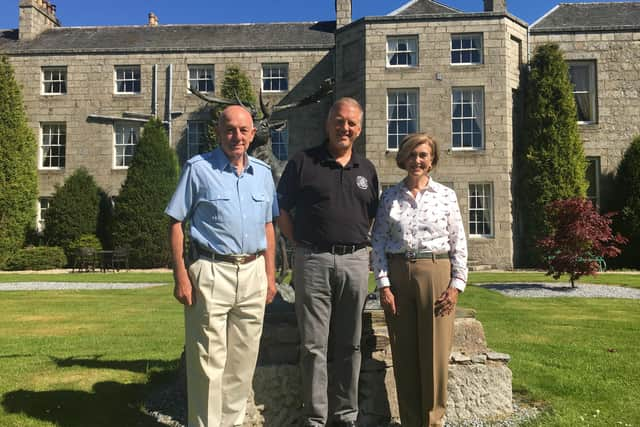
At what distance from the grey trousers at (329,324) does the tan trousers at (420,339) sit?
0.72 feet

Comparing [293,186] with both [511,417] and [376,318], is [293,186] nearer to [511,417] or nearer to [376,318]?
[376,318]

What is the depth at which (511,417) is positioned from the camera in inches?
142

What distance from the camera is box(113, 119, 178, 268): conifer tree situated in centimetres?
1709

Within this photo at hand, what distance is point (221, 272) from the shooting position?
286 cm

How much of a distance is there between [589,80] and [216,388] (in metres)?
18.7

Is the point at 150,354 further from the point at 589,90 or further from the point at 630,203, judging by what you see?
the point at 589,90

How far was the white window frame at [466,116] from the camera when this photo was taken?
55.5ft

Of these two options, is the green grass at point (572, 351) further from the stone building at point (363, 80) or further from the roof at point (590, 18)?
the roof at point (590, 18)

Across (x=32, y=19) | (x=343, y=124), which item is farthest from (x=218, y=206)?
(x=32, y=19)

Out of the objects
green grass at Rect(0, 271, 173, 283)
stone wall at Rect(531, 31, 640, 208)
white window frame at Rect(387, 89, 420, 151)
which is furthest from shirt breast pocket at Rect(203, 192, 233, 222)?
stone wall at Rect(531, 31, 640, 208)

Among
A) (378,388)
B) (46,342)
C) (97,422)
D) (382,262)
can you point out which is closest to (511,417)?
(378,388)

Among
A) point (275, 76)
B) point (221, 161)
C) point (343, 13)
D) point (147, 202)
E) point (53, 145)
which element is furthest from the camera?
point (53, 145)

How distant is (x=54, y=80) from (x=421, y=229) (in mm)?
20412

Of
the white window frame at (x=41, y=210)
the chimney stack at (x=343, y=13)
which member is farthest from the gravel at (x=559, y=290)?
the white window frame at (x=41, y=210)
